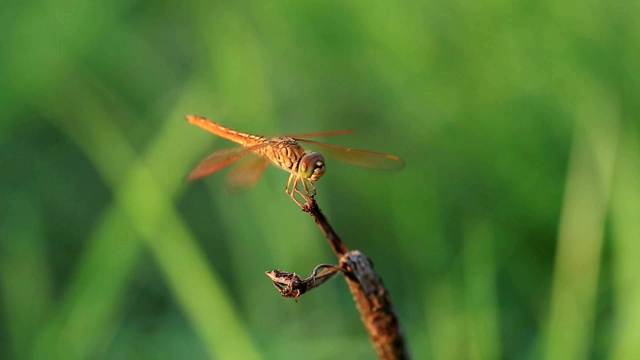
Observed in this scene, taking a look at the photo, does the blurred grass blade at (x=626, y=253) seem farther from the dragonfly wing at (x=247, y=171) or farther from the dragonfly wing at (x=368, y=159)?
the dragonfly wing at (x=247, y=171)

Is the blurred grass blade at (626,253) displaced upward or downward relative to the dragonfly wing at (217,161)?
downward

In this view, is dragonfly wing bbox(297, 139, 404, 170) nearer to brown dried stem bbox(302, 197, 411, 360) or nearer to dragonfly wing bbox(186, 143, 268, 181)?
dragonfly wing bbox(186, 143, 268, 181)

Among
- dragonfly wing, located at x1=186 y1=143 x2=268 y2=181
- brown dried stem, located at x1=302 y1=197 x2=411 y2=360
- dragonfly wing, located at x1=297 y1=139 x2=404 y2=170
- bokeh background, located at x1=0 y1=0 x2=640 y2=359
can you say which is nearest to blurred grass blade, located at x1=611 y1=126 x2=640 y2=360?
bokeh background, located at x1=0 y1=0 x2=640 y2=359

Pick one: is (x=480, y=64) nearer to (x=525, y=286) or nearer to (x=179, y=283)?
(x=525, y=286)

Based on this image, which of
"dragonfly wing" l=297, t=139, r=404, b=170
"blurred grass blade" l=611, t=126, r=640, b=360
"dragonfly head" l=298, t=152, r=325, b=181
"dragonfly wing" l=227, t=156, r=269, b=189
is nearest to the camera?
"dragonfly head" l=298, t=152, r=325, b=181

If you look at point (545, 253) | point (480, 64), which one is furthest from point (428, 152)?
point (545, 253)

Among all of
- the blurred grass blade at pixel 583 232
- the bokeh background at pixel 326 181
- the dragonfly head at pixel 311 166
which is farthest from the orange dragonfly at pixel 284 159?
the blurred grass blade at pixel 583 232
